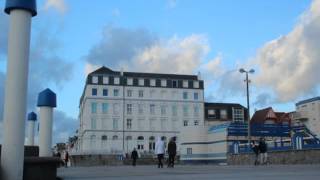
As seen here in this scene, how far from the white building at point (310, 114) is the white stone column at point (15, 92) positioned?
57.1 meters

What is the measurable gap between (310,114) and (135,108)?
6019 centimetres

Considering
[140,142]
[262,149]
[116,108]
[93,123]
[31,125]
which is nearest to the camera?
[31,125]

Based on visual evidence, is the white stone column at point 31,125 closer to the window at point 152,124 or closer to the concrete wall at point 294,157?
the concrete wall at point 294,157

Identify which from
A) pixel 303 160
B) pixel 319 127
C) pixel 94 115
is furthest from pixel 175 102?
pixel 303 160

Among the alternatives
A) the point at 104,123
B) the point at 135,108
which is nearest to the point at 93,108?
the point at 104,123

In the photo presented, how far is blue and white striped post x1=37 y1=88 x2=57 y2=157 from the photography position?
1464cm

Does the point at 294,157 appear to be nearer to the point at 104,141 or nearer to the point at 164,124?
the point at 104,141

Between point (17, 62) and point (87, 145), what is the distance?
106678 mm

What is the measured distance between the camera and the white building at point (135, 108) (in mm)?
115250

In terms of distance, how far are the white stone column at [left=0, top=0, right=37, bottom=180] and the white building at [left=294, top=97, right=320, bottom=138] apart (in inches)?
2250

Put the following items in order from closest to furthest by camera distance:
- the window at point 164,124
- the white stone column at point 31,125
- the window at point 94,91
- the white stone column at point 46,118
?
the white stone column at point 46,118
the white stone column at point 31,125
the window at point 94,91
the window at point 164,124

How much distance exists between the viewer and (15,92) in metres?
9.07

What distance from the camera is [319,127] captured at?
6662cm

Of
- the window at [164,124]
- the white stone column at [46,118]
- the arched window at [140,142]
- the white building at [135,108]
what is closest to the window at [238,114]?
the white building at [135,108]
